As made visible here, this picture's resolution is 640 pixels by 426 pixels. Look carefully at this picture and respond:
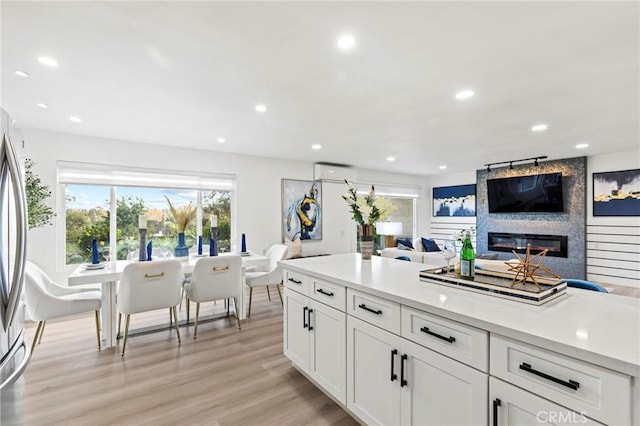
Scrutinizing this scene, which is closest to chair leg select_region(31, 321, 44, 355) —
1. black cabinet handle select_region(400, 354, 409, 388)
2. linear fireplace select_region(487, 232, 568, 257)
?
black cabinet handle select_region(400, 354, 409, 388)

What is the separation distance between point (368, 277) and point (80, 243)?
4373 millimetres

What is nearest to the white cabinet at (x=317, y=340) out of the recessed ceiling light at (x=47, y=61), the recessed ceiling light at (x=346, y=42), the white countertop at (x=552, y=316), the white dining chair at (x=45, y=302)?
the white countertop at (x=552, y=316)

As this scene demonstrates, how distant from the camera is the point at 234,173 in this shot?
5.38 m

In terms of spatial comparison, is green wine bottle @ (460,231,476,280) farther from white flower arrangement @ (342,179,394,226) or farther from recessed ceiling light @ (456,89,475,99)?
recessed ceiling light @ (456,89,475,99)

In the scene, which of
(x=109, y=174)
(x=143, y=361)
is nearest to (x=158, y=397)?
(x=143, y=361)

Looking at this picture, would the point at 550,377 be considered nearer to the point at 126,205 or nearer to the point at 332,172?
the point at 126,205

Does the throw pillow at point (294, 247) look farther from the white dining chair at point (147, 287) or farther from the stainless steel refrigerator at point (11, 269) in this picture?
the stainless steel refrigerator at point (11, 269)

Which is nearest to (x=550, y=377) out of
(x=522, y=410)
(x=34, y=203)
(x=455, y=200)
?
(x=522, y=410)

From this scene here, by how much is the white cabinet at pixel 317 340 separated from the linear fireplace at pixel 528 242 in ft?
17.2

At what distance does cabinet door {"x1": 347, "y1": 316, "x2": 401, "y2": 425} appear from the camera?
60.9 inches

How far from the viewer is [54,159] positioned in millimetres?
3957

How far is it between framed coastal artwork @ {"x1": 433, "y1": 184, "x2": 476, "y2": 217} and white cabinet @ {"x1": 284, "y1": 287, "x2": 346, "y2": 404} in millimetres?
6611

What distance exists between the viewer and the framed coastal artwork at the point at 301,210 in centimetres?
597

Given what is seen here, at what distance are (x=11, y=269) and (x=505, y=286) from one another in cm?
222
